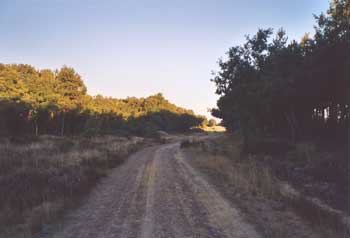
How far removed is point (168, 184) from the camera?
9586 mm

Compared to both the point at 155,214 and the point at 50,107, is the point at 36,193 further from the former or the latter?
the point at 50,107

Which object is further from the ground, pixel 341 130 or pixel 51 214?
pixel 341 130

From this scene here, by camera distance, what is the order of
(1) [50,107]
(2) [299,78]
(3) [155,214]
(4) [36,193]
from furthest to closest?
(1) [50,107] → (2) [299,78] → (4) [36,193] → (3) [155,214]

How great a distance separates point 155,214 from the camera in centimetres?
608

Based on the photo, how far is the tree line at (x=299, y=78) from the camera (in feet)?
48.6

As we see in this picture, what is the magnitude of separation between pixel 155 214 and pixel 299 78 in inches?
621

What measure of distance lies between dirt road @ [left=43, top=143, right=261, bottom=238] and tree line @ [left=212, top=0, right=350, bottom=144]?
12078 millimetres

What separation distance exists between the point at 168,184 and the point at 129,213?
3.58m

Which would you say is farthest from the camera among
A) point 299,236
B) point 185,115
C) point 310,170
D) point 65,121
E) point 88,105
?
point 185,115

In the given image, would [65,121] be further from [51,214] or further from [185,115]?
[185,115]

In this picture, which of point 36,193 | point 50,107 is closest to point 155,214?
point 36,193

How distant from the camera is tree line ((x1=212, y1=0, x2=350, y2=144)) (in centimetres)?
1480

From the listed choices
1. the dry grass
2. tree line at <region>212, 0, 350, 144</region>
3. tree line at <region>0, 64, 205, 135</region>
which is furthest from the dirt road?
tree line at <region>0, 64, 205, 135</region>

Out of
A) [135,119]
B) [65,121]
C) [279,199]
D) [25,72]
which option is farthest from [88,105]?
[279,199]
